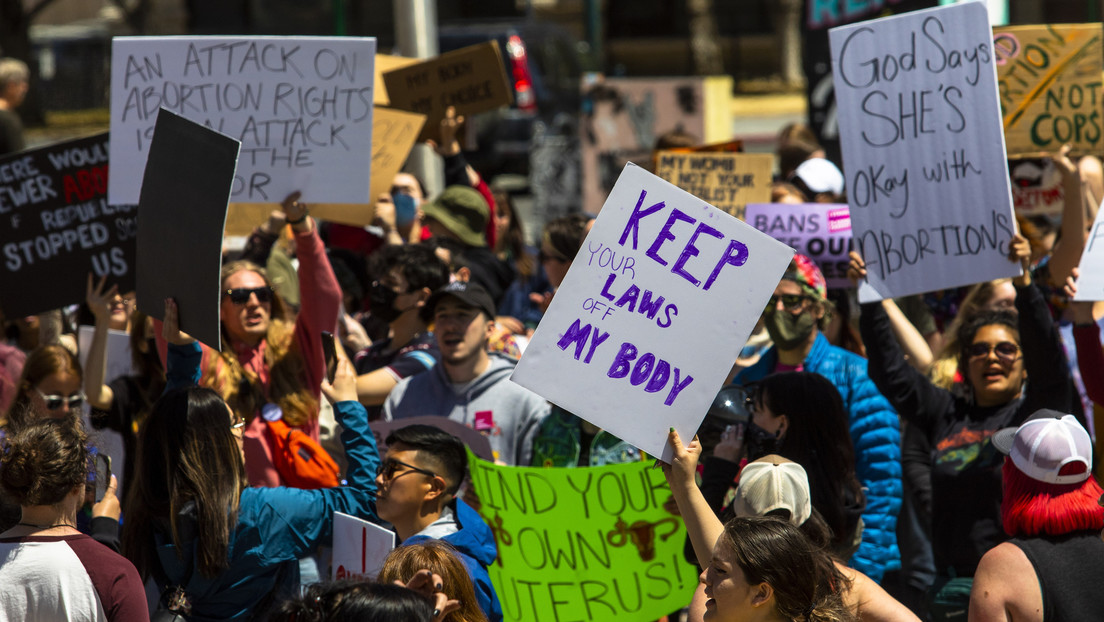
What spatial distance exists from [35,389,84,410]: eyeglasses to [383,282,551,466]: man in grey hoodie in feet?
3.86

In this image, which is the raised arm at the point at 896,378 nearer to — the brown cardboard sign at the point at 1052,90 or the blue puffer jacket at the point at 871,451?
the blue puffer jacket at the point at 871,451

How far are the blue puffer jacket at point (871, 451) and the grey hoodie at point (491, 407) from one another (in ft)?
3.27

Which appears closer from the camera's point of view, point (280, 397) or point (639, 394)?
point (639, 394)

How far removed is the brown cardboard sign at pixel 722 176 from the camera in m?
6.62

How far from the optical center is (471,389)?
184 inches

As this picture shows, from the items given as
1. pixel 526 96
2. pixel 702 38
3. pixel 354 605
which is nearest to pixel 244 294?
pixel 354 605

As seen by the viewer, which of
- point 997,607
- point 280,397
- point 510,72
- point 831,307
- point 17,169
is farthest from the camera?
point 510,72

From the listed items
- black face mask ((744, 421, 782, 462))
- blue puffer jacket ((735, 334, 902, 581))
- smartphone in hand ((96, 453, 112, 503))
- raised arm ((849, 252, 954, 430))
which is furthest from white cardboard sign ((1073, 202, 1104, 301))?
smartphone in hand ((96, 453, 112, 503))

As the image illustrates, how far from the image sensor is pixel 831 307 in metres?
4.79

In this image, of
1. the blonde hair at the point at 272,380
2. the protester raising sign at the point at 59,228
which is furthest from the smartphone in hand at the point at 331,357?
the protester raising sign at the point at 59,228

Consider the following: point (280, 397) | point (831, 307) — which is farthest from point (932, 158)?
point (280, 397)

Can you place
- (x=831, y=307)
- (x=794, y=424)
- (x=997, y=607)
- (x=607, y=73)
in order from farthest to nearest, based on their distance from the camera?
(x=607, y=73) < (x=831, y=307) < (x=794, y=424) < (x=997, y=607)

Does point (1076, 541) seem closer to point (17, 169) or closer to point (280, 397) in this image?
point (280, 397)

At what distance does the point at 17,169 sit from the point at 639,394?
343 centimetres
